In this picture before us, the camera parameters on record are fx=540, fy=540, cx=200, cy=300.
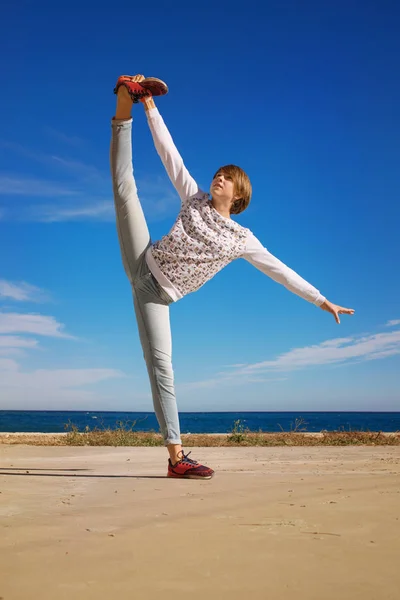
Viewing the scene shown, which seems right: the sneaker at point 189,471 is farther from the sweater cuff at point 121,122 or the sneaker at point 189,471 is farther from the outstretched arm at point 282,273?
the sweater cuff at point 121,122

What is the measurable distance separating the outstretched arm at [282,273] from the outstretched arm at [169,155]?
61cm

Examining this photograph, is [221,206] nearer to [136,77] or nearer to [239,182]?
[239,182]

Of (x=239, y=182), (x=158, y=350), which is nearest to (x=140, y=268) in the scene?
(x=158, y=350)

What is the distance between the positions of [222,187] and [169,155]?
488 mm

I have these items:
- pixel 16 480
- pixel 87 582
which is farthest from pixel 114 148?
pixel 87 582

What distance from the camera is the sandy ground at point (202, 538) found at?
5.28ft

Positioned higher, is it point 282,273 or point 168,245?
point 168,245

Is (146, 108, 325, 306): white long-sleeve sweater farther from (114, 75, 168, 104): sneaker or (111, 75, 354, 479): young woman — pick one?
(114, 75, 168, 104): sneaker

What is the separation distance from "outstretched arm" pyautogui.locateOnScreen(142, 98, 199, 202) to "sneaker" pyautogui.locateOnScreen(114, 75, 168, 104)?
0.26 ft

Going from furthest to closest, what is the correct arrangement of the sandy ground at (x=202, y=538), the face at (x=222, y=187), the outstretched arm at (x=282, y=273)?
the outstretched arm at (x=282, y=273)
the face at (x=222, y=187)
the sandy ground at (x=202, y=538)

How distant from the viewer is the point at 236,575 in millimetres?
1694

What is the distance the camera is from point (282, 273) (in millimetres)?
4203

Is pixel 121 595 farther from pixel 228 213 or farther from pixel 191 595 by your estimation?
pixel 228 213

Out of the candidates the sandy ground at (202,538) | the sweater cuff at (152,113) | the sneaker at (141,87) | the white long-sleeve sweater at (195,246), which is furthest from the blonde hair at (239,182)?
the sandy ground at (202,538)
